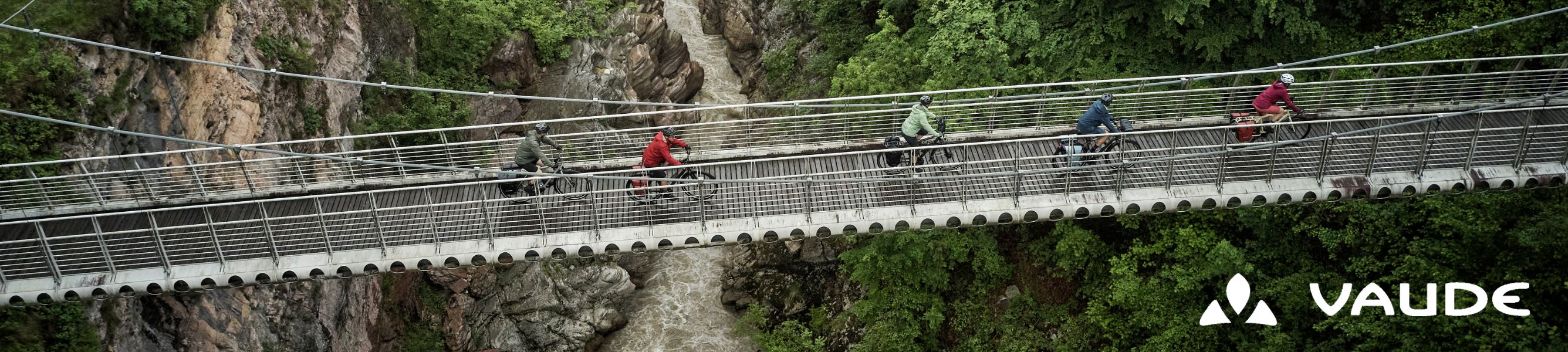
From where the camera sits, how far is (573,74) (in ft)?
89.1

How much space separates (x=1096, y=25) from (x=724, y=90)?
14.6 metres

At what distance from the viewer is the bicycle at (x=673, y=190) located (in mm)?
15484

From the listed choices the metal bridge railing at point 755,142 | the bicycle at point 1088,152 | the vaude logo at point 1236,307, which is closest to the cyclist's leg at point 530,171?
the metal bridge railing at point 755,142

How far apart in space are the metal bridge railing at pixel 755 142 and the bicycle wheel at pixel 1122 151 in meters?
1.24

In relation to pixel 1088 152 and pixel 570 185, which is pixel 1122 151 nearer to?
pixel 1088 152

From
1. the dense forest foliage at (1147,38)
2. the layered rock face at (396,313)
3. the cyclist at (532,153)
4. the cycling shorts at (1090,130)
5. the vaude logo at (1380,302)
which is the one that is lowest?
the vaude logo at (1380,302)

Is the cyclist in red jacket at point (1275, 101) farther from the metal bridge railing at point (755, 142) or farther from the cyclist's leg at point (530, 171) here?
the cyclist's leg at point (530, 171)

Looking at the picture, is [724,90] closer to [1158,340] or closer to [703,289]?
[703,289]

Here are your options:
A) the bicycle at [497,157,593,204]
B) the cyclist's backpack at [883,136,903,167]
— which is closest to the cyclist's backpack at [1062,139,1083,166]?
the cyclist's backpack at [883,136,903,167]

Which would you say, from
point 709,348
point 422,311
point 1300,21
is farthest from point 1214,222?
point 422,311

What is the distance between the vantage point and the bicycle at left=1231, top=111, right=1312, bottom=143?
53.3 feet

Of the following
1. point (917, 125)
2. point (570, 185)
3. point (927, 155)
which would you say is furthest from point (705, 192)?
point (927, 155)

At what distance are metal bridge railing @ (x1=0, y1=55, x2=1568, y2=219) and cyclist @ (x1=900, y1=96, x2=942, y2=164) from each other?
1.51 metres

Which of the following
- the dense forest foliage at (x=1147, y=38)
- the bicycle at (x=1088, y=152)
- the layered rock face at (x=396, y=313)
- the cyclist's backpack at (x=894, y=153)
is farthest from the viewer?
the dense forest foliage at (x=1147, y=38)
